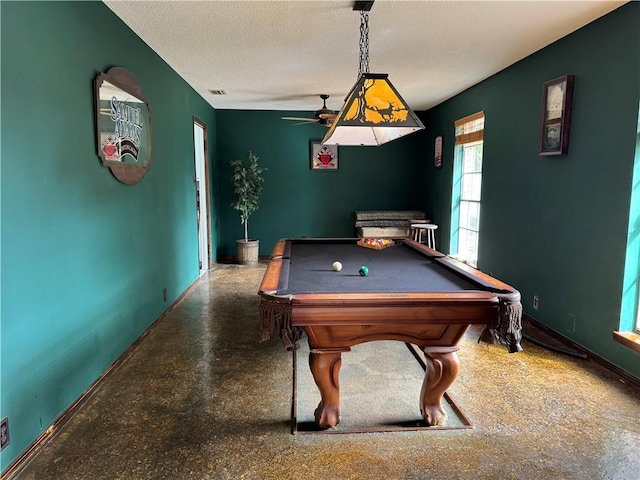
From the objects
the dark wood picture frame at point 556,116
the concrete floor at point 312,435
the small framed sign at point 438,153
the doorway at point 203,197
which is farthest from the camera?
the small framed sign at point 438,153

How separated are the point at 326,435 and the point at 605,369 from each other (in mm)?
2068

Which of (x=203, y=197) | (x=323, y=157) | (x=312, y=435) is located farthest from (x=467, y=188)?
(x=312, y=435)

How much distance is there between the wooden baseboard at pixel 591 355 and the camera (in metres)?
2.77

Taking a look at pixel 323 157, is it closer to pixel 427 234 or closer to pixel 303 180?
pixel 303 180

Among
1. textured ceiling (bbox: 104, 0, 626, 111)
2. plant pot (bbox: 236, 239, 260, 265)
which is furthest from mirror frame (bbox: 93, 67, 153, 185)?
plant pot (bbox: 236, 239, 260, 265)

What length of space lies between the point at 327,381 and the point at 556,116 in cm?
285

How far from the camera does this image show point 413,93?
5.72m

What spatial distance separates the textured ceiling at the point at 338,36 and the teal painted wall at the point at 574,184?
0.65ft

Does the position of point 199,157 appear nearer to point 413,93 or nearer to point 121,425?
point 413,93

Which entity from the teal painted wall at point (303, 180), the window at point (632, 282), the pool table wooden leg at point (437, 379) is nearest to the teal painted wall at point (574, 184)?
the window at point (632, 282)

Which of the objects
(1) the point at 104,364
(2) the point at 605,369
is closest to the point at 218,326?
(1) the point at 104,364

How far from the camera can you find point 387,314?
2.00 m

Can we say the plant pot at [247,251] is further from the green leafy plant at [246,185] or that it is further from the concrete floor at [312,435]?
the concrete floor at [312,435]

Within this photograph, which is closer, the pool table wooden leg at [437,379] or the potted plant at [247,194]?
the pool table wooden leg at [437,379]
